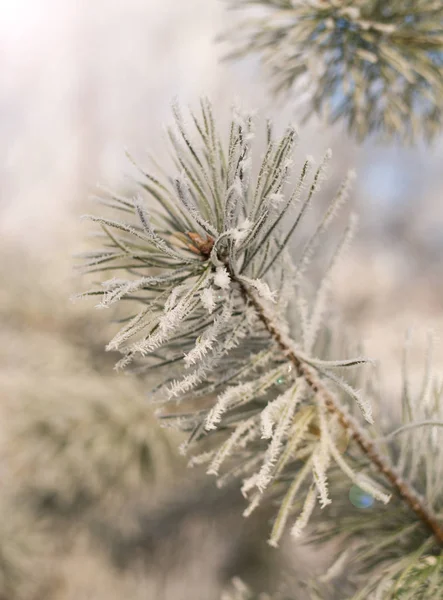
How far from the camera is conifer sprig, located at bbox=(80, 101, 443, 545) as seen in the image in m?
0.20

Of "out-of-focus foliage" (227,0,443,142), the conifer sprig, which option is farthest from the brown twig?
"out-of-focus foliage" (227,0,443,142)

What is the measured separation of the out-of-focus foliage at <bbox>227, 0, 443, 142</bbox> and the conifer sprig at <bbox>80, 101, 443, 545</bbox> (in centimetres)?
18

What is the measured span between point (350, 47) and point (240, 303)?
275 millimetres

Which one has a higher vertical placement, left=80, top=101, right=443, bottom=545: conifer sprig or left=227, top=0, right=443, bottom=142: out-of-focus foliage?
left=227, top=0, right=443, bottom=142: out-of-focus foliage

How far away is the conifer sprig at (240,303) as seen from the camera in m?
0.20

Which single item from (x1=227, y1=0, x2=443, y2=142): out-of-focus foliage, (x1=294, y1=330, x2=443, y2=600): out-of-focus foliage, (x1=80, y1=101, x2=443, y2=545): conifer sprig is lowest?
(x1=294, y1=330, x2=443, y2=600): out-of-focus foliage

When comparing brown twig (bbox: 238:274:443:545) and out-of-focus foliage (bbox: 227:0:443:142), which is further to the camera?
out-of-focus foliage (bbox: 227:0:443:142)

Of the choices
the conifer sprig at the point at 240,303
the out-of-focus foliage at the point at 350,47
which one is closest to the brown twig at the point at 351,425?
the conifer sprig at the point at 240,303

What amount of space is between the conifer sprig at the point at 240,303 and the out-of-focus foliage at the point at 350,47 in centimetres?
18

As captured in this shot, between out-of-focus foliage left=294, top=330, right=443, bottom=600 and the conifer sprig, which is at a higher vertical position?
the conifer sprig

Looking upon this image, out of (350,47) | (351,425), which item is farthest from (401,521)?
(350,47)

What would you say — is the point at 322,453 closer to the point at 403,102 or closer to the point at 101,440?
the point at 403,102

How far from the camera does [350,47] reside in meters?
0.41

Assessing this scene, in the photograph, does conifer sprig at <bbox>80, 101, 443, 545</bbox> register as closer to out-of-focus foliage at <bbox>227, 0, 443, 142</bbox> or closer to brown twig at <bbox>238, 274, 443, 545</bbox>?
brown twig at <bbox>238, 274, 443, 545</bbox>
